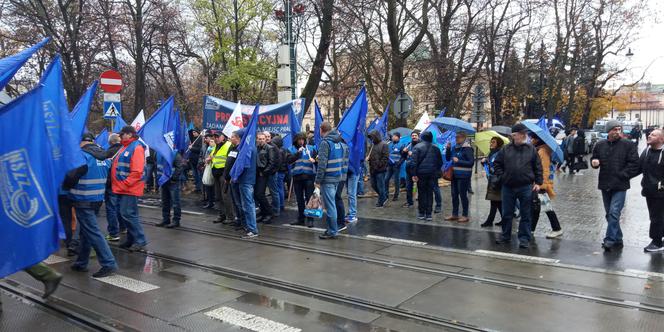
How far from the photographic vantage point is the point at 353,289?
5.61 m

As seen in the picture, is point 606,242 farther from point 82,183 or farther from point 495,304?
point 82,183

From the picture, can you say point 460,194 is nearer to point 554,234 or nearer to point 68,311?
point 554,234

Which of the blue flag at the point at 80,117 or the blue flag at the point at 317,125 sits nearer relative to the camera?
the blue flag at the point at 80,117

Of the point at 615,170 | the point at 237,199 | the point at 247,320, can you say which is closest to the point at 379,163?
the point at 237,199

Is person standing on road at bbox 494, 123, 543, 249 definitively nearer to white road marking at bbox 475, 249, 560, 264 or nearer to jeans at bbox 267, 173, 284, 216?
white road marking at bbox 475, 249, 560, 264

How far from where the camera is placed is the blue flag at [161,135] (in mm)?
8446

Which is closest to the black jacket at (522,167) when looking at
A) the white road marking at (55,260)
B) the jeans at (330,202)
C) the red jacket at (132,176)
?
the jeans at (330,202)

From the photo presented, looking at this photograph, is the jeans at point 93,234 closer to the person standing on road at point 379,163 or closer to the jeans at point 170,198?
the jeans at point 170,198

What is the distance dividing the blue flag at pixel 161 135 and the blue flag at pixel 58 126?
3345mm

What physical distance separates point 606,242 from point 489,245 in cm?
159

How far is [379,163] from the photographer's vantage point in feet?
38.0

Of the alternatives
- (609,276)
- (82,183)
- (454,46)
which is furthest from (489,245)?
(454,46)

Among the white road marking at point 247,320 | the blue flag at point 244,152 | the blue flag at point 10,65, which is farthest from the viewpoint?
the blue flag at point 244,152

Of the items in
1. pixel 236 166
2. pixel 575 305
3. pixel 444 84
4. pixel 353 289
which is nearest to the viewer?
pixel 575 305
